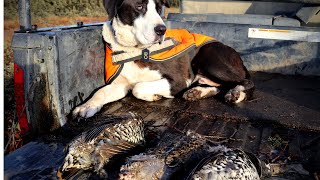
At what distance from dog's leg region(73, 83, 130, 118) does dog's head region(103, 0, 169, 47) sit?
53 centimetres

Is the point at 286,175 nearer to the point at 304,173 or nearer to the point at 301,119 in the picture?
the point at 304,173

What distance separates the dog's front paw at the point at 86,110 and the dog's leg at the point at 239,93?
1.48 m

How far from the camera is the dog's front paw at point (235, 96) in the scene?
4078mm

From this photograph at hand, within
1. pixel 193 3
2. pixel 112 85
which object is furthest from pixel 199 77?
pixel 193 3

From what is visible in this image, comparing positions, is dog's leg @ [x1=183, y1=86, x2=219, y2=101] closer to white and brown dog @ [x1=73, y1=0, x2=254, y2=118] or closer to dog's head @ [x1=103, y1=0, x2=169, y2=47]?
white and brown dog @ [x1=73, y1=0, x2=254, y2=118]

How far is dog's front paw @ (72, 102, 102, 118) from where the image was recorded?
3.46 meters

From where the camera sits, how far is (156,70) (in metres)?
4.31

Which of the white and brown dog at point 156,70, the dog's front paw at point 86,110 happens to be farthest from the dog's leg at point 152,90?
the dog's front paw at point 86,110

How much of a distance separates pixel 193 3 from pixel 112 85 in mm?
2789

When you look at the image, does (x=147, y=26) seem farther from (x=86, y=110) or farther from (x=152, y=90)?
(x=86, y=110)

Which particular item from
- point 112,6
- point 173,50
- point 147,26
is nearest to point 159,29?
point 147,26

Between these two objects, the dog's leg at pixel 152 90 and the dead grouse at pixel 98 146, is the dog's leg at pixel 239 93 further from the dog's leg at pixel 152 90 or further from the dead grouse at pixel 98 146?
the dead grouse at pixel 98 146

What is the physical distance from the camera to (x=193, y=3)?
20.5 ft

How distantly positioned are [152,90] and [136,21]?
793 mm
